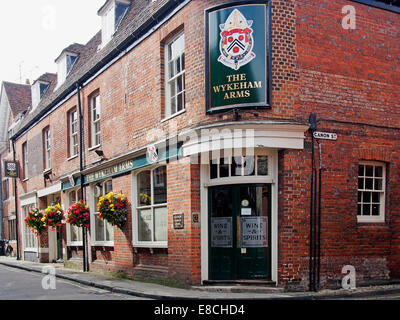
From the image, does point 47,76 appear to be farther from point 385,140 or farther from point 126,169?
point 385,140

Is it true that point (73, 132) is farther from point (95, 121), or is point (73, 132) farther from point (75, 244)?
point (75, 244)

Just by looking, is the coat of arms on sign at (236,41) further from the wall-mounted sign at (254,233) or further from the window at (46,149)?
the window at (46,149)

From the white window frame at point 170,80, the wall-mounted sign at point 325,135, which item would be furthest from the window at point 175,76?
the wall-mounted sign at point 325,135

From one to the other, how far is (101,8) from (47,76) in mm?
9913

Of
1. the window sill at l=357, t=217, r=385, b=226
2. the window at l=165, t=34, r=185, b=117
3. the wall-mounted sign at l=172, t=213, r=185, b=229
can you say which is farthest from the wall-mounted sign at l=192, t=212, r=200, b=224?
the window sill at l=357, t=217, r=385, b=226

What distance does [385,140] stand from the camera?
11.2 metres

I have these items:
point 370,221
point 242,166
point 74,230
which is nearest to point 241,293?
point 242,166

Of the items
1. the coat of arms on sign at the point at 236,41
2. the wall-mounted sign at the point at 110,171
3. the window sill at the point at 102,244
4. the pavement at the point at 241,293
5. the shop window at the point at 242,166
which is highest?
the coat of arms on sign at the point at 236,41

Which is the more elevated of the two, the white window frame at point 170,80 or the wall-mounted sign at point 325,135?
the white window frame at point 170,80

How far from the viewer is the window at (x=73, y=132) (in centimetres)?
1817

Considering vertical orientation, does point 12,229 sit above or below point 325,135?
below

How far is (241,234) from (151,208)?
336cm

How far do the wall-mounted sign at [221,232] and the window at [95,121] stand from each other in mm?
7331

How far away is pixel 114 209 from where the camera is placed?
13.3 metres
